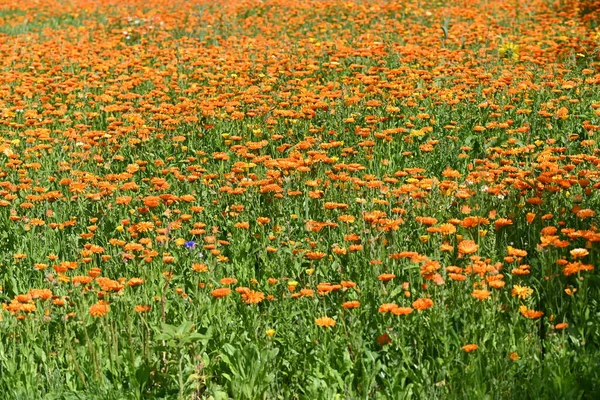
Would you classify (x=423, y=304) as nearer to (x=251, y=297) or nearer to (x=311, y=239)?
(x=251, y=297)

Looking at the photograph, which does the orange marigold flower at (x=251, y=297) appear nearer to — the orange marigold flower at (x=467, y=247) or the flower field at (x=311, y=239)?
the flower field at (x=311, y=239)

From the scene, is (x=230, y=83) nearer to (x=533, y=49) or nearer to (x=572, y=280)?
(x=533, y=49)

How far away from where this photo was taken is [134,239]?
5.20 metres

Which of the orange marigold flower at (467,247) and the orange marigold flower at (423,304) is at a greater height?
the orange marigold flower at (423,304)

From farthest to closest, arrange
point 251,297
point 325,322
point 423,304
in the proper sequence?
point 251,297
point 325,322
point 423,304

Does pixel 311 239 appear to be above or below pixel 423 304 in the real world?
below

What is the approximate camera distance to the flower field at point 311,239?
3.61 metres

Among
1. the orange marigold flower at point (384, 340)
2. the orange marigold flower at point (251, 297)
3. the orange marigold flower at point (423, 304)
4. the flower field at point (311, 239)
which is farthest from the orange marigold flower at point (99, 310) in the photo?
the orange marigold flower at point (423, 304)

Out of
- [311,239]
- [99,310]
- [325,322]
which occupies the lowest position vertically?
[311,239]

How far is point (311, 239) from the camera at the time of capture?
16.0ft

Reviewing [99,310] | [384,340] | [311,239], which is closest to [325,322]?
[384,340]

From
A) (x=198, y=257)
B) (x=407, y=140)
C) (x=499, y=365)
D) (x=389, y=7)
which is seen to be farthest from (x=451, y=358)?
(x=389, y=7)

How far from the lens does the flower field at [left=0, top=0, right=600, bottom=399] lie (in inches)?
Result: 142

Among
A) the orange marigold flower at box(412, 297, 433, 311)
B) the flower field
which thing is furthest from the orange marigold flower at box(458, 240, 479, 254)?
the orange marigold flower at box(412, 297, 433, 311)
